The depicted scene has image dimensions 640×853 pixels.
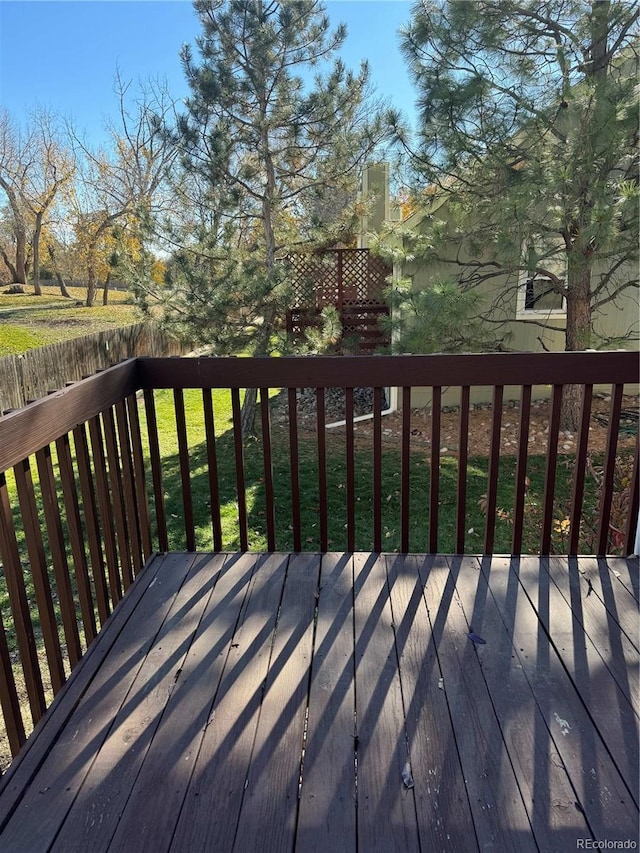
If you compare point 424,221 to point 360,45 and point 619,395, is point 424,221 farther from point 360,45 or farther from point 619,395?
point 619,395

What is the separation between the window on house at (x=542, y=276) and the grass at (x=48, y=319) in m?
5.90

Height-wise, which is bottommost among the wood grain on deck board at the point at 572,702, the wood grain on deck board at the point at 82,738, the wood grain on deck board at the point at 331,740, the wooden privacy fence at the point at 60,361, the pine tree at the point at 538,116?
the wood grain on deck board at the point at 572,702

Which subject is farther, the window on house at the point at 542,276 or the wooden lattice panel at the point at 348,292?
the wooden lattice panel at the point at 348,292

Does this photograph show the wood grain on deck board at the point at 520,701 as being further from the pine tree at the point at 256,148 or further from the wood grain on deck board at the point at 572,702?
the pine tree at the point at 256,148

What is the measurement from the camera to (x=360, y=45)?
5.58 metres

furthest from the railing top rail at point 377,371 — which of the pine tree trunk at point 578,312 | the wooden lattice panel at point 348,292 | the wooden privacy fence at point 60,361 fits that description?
the wooden lattice panel at point 348,292

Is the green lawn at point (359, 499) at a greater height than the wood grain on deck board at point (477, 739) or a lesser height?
lesser

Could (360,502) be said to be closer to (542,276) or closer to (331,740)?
(331,740)

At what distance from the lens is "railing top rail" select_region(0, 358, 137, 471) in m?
1.27

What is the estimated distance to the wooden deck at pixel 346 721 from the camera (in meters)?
1.12

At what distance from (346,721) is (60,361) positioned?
692cm

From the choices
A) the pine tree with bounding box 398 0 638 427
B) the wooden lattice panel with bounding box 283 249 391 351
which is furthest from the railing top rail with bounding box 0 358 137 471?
the wooden lattice panel with bounding box 283 249 391 351

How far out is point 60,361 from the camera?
280 inches

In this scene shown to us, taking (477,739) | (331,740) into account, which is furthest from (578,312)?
(331,740)
